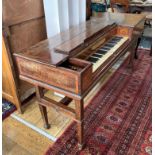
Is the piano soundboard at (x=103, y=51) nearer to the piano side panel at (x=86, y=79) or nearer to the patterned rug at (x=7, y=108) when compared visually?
the piano side panel at (x=86, y=79)

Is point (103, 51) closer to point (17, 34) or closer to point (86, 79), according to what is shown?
point (86, 79)

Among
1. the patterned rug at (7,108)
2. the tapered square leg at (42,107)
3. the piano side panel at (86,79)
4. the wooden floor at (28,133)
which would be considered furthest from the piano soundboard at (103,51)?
the patterned rug at (7,108)

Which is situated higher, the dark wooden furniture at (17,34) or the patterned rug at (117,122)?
the dark wooden furniture at (17,34)

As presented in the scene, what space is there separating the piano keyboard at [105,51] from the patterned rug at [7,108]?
1103 millimetres

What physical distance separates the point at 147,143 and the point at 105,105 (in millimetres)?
595

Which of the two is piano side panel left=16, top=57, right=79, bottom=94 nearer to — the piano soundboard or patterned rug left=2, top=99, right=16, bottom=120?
the piano soundboard

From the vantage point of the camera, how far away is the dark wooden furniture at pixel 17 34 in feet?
4.87

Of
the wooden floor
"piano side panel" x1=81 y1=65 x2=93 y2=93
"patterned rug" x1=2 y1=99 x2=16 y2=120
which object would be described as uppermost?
"piano side panel" x1=81 y1=65 x2=93 y2=93

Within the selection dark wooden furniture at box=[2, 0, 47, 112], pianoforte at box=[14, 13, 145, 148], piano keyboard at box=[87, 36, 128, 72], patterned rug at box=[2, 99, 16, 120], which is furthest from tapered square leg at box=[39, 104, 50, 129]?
piano keyboard at box=[87, 36, 128, 72]

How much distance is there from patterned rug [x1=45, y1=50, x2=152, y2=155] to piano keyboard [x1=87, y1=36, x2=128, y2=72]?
2.24 feet

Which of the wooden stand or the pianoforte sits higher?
the pianoforte

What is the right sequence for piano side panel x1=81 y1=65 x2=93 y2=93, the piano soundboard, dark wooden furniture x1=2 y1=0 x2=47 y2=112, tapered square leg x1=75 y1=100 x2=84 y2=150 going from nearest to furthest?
piano side panel x1=81 y1=65 x2=93 y2=93
tapered square leg x1=75 y1=100 x2=84 y2=150
the piano soundboard
dark wooden furniture x1=2 y1=0 x2=47 y2=112

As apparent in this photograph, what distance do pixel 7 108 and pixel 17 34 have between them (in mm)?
855

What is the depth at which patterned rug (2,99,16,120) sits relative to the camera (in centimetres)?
187
